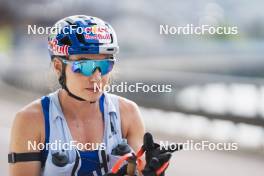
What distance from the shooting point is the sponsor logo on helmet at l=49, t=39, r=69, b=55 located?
2.53 m

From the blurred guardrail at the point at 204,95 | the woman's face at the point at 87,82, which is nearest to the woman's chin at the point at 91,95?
the woman's face at the point at 87,82

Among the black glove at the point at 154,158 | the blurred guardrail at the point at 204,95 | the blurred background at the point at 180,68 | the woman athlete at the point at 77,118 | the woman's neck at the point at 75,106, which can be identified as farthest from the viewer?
the blurred guardrail at the point at 204,95

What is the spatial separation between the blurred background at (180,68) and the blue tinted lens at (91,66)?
293 centimetres

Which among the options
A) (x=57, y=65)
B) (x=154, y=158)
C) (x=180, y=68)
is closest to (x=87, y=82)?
(x=57, y=65)

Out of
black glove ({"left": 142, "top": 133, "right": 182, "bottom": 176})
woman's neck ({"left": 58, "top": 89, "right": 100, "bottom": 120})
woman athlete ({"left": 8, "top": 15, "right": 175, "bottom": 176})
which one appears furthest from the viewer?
woman's neck ({"left": 58, "top": 89, "right": 100, "bottom": 120})

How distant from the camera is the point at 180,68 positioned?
36.3ft

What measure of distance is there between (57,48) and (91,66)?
0.18m

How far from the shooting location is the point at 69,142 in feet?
8.14

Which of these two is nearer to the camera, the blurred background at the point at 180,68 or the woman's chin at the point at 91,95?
the woman's chin at the point at 91,95

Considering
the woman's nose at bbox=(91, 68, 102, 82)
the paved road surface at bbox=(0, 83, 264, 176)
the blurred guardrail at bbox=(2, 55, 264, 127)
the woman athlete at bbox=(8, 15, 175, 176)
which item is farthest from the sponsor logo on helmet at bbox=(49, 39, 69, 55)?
the blurred guardrail at bbox=(2, 55, 264, 127)

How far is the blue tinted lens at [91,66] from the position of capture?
8.05 ft

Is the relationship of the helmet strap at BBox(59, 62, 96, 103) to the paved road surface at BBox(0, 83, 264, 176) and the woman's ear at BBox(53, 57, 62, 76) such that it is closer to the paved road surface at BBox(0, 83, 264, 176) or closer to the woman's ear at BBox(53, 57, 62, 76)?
the woman's ear at BBox(53, 57, 62, 76)

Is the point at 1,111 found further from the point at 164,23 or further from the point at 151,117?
the point at 164,23

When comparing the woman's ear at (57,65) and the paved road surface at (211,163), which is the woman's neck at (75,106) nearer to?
the woman's ear at (57,65)
